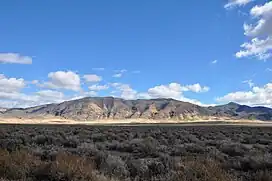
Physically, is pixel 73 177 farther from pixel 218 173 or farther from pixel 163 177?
pixel 218 173

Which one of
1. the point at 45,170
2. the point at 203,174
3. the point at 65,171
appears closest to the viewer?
the point at 203,174

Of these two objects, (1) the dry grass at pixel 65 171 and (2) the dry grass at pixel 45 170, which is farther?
(2) the dry grass at pixel 45 170

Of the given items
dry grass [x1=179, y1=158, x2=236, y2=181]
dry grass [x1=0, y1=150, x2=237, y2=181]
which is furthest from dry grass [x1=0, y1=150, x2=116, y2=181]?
dry grass [x1=179, y1=158, x2=236, y2=181]

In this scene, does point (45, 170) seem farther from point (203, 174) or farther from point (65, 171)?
point (203, 174)

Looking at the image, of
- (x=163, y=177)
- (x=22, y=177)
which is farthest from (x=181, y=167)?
(x=22, y=177)

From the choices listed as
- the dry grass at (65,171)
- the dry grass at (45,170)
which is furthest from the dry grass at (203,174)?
the dry grass at (45,170)

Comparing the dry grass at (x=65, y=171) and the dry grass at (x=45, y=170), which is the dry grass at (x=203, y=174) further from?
the dry grass at (x=45, y=170)

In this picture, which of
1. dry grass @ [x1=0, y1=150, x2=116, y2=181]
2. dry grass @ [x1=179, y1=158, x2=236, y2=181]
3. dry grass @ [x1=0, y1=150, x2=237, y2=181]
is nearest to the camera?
dry grass @ [x1=179, y1=158, x2=236, y2=181]

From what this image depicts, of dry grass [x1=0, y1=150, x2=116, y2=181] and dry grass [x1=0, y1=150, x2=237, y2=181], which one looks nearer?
dry grass [x1=0, y1=150, x2=237, y2=181]

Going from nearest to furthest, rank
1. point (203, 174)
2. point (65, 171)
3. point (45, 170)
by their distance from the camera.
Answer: point (203, 174), point (65, 171), point (45, 170)

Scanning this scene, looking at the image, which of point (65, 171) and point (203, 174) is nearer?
point (203, 174)

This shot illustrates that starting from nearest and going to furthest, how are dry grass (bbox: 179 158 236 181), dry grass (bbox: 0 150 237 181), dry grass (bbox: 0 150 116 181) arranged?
dry grass (bbox: 179 158 236 181) → dry grass (bbox: 0 150 237 181) → dry grass (bbox: 0 150 116 181)

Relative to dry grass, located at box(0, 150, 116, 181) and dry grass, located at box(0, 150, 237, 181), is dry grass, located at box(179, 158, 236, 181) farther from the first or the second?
dry grass, located at box(0, 150, 116, 181)

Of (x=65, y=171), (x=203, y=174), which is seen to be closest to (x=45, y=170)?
(x=65, y=171)
